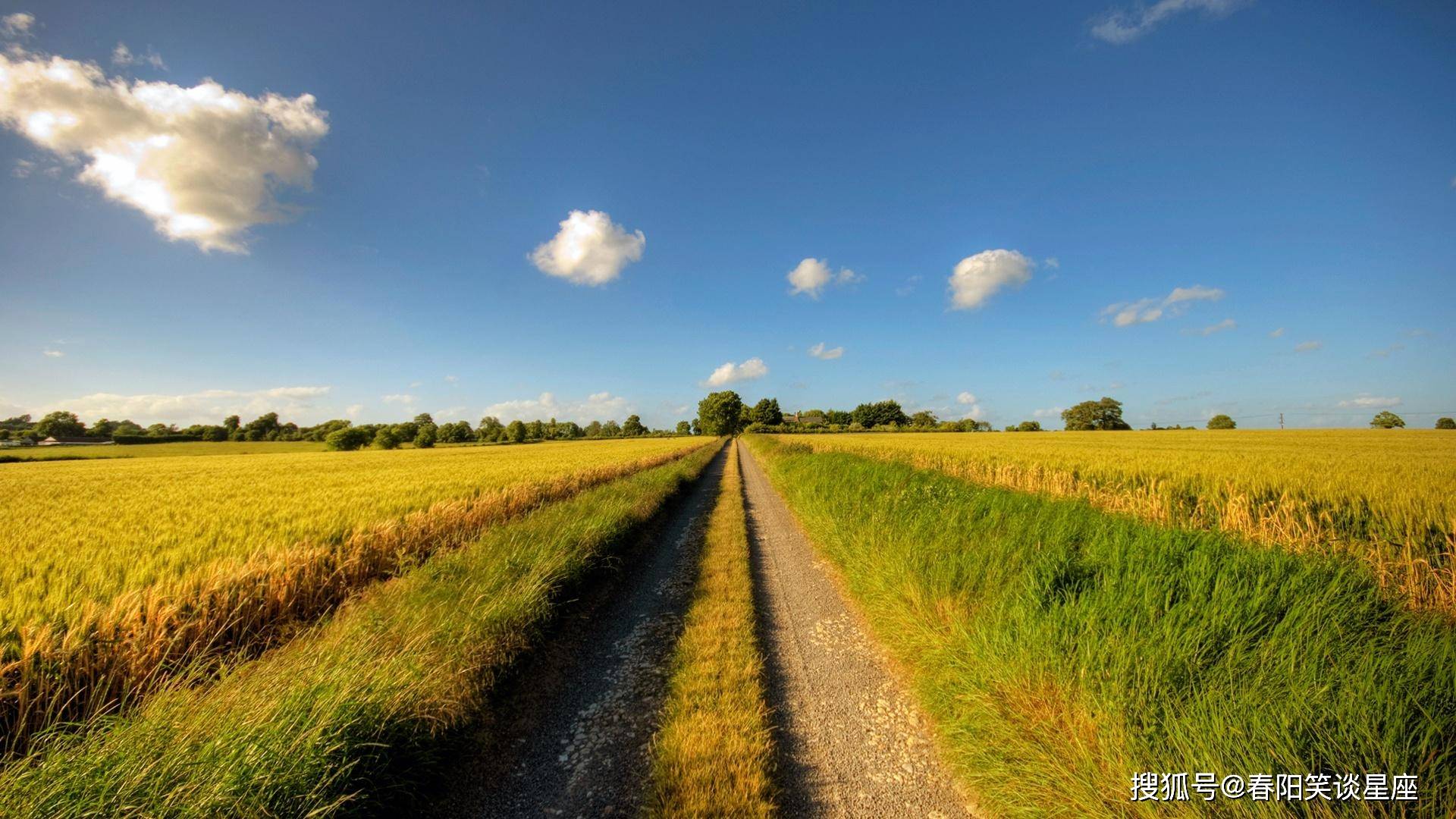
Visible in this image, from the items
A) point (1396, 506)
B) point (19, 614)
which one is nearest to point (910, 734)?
point (19, 614)

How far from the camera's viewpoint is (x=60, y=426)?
2628 inches

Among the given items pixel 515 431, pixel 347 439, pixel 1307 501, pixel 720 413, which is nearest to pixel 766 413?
pixel 720 413

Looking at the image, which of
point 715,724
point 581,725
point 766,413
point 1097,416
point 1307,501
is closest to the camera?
point 715,724

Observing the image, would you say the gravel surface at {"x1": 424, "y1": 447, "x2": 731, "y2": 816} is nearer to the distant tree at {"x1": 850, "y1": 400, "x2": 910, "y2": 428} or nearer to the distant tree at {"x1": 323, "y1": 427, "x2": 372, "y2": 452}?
the distant tree at {"x1": 323, "y1": 427, "x2": 372, "y2": 452}

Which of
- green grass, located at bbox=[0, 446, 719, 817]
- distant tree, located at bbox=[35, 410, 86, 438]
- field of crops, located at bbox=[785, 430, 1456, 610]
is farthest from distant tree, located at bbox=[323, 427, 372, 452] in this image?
field of crops, located at bbox=[785, 430, 1456, 610]

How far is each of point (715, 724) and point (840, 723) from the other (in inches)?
45.3

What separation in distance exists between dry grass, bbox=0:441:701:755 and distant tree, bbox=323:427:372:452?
222ft

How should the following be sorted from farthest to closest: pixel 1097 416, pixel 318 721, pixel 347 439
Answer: pixel 1097 416
pixel 347 439
pixel 318 721

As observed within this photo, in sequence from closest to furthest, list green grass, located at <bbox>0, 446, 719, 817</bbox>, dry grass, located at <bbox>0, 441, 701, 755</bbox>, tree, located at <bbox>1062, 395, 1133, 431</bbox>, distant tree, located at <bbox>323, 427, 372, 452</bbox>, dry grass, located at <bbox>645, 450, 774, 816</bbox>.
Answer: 1. green grass, located at <bbox>0, 446, 719, 817</bbox>
2. dry grass, located at <bbox>645, 450, 774, 816</bbox>
3. dry grass, located at <bbox>0, 441, 701, 755</bbox>
4. distant tree, located at <bbox>323, 427, 372, 452</bbox>
5. tree, located at <bbox>1062, 395, 1133, 431</bbox>

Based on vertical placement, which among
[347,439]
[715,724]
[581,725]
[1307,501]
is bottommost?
[581,725]

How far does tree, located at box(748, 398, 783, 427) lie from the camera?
111562 mm

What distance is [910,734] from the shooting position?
3832 millimetres

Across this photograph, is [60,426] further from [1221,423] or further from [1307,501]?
[1221,423]

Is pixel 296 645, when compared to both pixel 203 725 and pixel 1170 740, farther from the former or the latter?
pixel 1170 740
